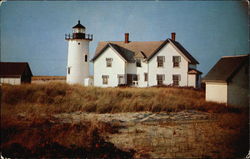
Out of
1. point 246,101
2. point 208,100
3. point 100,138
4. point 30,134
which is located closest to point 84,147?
point 100,138

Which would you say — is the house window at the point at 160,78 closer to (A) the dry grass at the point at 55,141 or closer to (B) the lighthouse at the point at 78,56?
(B) the lighthouse at the point at 78,56

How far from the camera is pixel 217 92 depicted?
8805 mm

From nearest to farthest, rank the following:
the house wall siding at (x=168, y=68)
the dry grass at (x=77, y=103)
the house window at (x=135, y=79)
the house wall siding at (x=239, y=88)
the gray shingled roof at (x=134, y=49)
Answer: the house wall siding at (x=239, y=88) < the dry grass at (x=77, y=103) < the house wall siding at (x=168, y=68) < the house window at (x=135, y=79) < the gray shingled roof at (x=134, y=49)

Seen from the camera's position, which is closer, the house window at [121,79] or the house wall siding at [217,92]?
the house wall siding at [217,92]

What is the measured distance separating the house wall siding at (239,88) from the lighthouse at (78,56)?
42.6ft

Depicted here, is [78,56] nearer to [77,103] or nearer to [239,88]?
[77,103]

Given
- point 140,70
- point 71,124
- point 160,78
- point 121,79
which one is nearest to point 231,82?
point 71,124

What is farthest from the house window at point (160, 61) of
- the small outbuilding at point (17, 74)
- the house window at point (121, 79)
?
the small outbuilding at point (17, 74)

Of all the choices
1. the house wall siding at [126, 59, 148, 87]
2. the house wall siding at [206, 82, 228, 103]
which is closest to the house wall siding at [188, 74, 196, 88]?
the house wall siding at [126, 59, 148, 87]

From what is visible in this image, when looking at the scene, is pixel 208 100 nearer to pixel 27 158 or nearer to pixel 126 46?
pixel 27 158

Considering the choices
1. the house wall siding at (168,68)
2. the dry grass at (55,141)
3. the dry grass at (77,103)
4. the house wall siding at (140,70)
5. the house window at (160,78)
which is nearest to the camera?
the dry grass at (55,141)

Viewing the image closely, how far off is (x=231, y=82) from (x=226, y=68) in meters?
0.79

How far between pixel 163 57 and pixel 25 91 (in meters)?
10.9

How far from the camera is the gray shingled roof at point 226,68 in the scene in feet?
26.8
